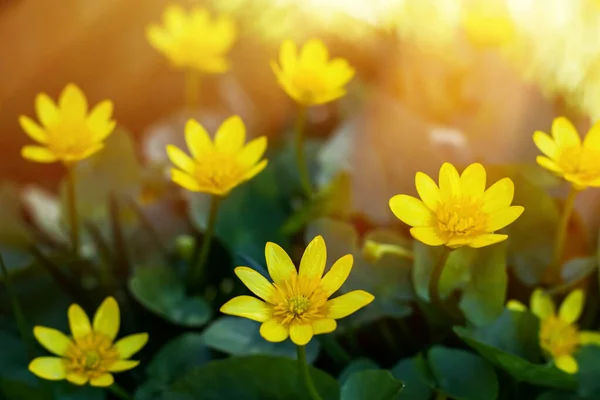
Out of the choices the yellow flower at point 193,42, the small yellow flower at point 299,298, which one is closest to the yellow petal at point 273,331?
the small yellow flower at point 299,298

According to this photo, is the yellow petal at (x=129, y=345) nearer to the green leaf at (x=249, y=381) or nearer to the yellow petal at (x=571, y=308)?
the green leaf at (x=249, y=381)

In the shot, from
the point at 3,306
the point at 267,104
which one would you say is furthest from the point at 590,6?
the point at 3,306

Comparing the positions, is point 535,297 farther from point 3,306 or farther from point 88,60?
point 88,60

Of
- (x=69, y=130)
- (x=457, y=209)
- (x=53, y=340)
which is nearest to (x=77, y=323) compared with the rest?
(x=53, y=340)

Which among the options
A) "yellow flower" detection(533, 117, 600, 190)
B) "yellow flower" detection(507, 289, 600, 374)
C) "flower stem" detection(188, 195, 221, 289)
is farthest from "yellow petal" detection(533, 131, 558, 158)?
"flower stem" detection(188, 195, 221, 289)

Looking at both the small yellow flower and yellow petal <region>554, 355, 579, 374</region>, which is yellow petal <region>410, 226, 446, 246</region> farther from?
yellow petal <region>554, 355, 579, 374</region>

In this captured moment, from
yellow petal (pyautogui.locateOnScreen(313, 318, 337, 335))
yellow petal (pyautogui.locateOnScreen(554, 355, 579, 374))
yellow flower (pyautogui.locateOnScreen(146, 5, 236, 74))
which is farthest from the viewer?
yellow flower (pyautogui.locateOnScreen(146, 5, 236, 74))
